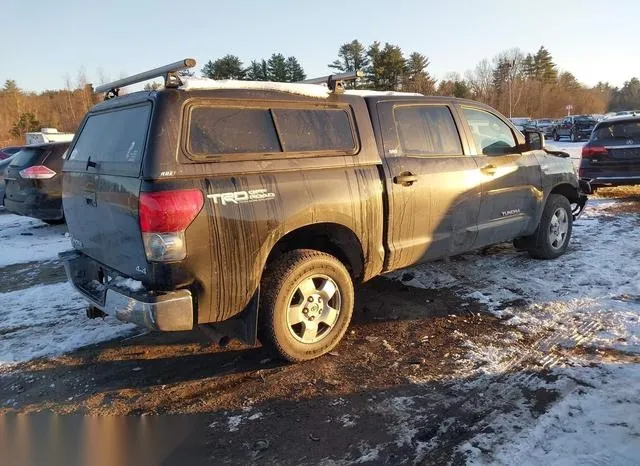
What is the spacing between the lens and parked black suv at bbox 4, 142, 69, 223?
355 inches

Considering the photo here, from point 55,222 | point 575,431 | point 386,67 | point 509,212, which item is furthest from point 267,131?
point 386,67

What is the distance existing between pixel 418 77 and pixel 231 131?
206ft

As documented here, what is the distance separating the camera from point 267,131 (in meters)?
3.69

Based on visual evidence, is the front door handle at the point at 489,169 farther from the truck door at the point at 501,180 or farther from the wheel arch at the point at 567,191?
the wheel arch at the point at 567,191

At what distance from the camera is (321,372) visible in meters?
3.75

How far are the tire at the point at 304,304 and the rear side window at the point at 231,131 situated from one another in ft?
2.79

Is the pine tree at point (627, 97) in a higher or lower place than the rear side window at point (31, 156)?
higher

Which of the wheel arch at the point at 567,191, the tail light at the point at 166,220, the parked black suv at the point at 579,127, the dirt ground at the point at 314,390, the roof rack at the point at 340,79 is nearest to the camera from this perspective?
the dirt ground at the point at 314,390

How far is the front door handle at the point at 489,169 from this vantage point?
516cm

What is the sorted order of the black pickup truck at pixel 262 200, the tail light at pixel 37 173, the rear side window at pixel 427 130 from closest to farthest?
the black pickup truck at pixel 262 200, the rear side window at pixel 427 130, the tail light at pixel 37 173

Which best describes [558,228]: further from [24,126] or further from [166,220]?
[24,126]

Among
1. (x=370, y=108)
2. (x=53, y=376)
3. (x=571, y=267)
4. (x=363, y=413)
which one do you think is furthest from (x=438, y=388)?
(x=571, y=267)

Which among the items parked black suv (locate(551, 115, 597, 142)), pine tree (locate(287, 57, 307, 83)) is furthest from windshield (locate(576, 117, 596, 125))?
pine tree (locate(287, 57, 307, 83))

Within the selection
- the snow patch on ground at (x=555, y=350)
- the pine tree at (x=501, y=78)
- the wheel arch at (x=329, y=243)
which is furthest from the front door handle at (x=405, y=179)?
the pine tree at (x=501, y=78)
